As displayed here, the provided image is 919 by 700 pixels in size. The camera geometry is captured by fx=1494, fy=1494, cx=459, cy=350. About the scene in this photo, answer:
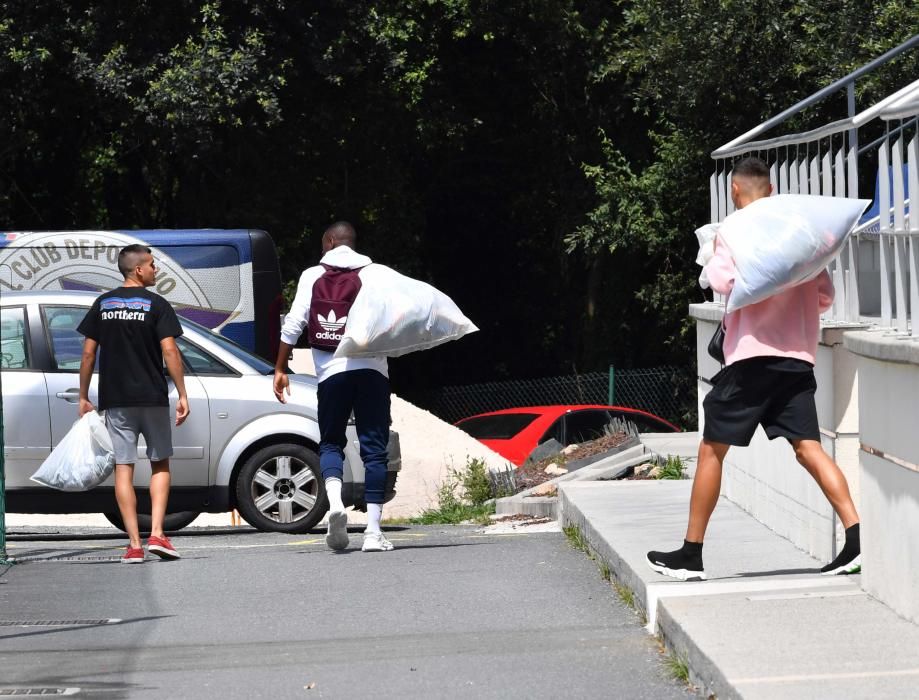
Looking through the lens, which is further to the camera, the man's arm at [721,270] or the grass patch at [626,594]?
the grass patch at [626,594]

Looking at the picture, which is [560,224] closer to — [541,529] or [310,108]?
[310,108]

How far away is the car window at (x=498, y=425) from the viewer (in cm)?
1883

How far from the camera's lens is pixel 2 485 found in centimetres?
844

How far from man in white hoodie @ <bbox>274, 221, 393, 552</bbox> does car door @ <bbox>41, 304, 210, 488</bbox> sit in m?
2.06

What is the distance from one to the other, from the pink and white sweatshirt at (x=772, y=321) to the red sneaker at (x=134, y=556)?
4.08m

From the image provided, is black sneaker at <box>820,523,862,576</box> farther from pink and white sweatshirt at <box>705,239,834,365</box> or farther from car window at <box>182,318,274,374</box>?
car window at <box>182,318,274,374</box>

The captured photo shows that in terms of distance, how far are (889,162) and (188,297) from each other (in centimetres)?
1128

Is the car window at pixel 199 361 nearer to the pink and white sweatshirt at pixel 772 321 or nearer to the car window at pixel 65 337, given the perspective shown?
the car window at pixel 65 337

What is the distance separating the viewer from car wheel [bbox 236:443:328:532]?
424 inches

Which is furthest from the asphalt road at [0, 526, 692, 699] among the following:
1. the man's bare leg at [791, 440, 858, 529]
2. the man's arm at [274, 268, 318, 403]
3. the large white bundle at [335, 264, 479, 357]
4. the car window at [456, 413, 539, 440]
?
the car window at [456, 413, 539, 440]

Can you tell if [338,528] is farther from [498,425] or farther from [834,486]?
[498,425]

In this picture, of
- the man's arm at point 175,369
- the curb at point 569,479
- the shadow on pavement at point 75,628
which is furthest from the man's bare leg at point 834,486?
the curb at point 569,479

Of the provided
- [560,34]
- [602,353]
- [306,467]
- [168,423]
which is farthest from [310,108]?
[168,423]

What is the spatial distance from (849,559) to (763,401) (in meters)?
0.74
